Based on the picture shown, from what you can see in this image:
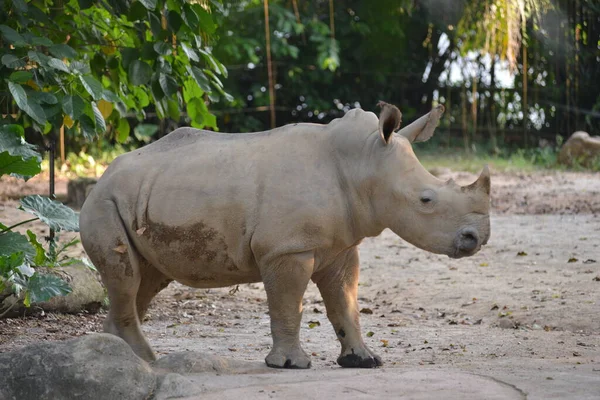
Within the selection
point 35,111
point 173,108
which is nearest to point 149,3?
point 35,111

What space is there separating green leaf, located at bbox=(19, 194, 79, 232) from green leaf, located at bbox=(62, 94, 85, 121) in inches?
19.8

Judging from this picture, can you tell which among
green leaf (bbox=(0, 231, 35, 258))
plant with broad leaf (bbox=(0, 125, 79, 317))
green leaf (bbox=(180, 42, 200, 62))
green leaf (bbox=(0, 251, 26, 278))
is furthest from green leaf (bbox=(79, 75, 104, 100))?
green leaf (bbox=(0, 251, 26, 278))

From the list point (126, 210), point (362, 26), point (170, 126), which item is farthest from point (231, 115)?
point (126, 210)

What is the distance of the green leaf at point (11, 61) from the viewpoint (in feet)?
18.2

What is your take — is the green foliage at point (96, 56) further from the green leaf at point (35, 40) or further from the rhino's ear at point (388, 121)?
the rhino's ear at point (388, 121)

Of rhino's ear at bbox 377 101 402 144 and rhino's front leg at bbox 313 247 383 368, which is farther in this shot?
rhino's front leg at bbox 313 247 383 368

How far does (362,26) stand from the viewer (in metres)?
16.9

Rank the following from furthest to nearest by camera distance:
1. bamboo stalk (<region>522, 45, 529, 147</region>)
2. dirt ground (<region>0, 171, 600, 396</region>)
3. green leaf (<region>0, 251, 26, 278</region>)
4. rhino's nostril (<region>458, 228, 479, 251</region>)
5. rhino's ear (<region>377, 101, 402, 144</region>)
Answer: bamboo stalk (<region>522, 45, 529, 147</region>), dirt ground (<region>0, 171, 600, 396</region>), green leaf (<region>0, 251, 26, 278</region>), rhino's ear (<region>377, 101, 402, 144</region>), rhino's nostril (<region>458, 228, 479, 251</region>)

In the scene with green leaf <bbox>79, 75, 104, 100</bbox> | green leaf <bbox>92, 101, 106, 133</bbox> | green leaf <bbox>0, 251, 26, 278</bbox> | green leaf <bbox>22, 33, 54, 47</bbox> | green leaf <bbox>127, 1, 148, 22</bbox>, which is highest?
green leaf <bbox>127, 1, 148, 22</bbox>

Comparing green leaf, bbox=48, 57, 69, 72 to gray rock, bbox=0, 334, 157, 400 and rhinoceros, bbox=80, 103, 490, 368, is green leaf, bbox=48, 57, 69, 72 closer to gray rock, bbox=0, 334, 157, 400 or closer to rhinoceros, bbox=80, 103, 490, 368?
rhinoceros, bbox=80, 103, 490, 368

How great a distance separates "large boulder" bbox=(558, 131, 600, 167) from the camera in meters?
14.9

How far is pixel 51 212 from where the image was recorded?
5.61m

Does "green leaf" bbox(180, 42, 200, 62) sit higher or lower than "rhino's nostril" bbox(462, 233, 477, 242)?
higher

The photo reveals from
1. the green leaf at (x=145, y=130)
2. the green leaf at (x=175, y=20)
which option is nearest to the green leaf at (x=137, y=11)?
the green leaf at (x=175, y=20)
